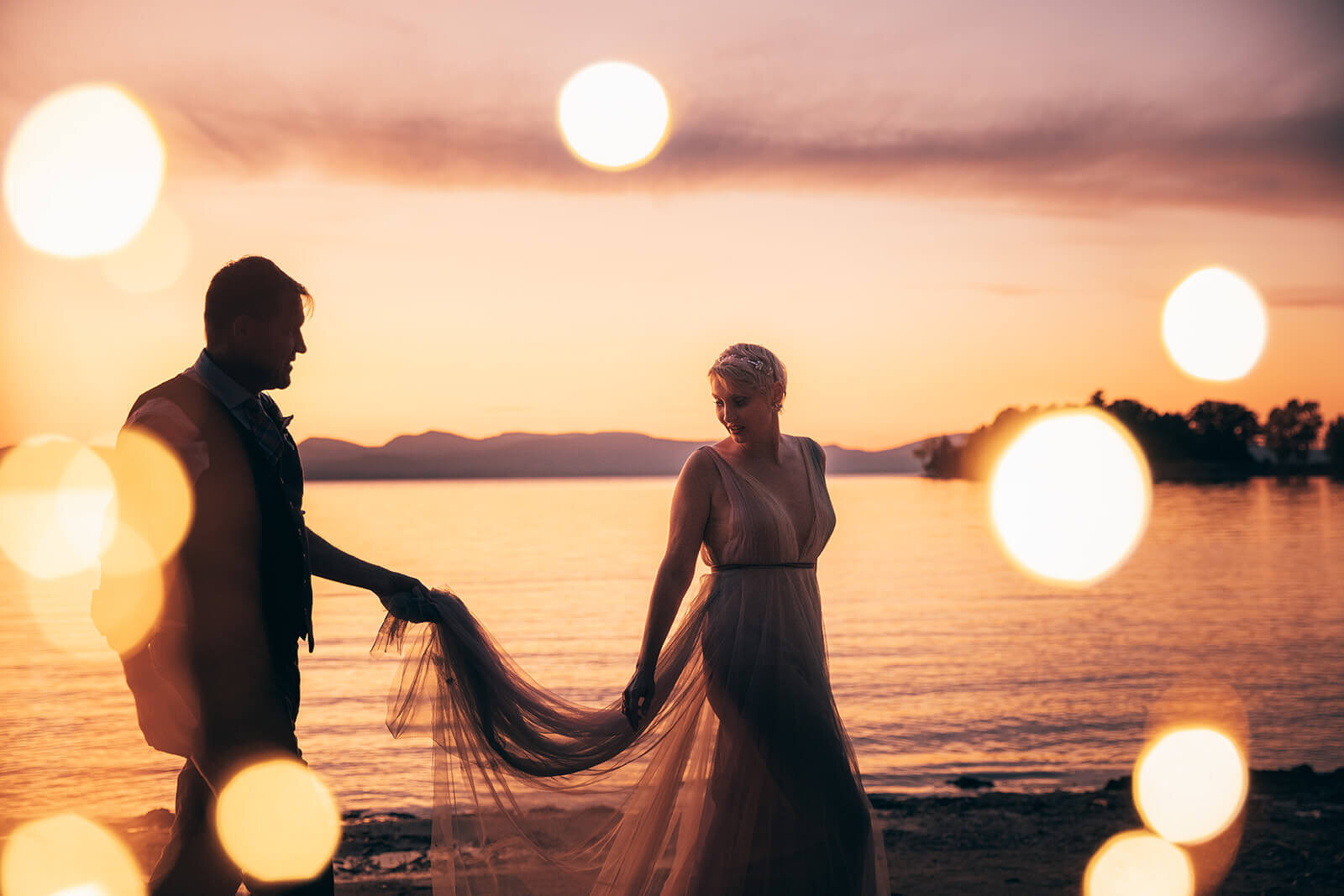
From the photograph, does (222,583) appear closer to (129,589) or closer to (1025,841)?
(129,589)

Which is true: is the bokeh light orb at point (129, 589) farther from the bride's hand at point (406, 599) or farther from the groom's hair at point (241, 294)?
the bride's hand at point (406, 599)

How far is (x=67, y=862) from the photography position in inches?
304

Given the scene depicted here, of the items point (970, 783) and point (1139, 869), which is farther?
point (970, 783)

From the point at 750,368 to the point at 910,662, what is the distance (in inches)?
689

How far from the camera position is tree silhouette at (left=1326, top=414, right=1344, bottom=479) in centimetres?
17612

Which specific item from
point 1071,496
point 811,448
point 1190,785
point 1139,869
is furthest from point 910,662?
point 1071,496

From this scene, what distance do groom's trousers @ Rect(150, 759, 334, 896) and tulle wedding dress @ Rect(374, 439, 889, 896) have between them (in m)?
0.90

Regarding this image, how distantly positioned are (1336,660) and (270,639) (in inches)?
825

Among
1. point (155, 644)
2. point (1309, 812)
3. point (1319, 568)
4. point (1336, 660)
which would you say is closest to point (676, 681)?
point (155, 644)

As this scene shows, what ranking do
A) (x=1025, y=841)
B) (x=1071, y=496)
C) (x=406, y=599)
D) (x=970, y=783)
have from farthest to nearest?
(x=1071, y=496), (x=970, y=783), (x=1025, y=841), (x=406, y=599)

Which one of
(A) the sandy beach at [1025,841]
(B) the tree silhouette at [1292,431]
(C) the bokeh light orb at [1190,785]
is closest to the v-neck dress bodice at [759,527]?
(A) the sandy beach at [1025,841]

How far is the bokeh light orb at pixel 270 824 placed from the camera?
10.7 feet

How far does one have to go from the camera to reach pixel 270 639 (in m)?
3.39

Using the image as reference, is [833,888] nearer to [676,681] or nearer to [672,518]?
[676,681]
